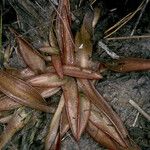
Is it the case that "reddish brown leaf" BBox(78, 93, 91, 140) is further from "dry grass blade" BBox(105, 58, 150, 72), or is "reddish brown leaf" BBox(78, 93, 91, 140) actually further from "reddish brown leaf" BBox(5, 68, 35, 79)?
"reddish brown leaf" BBox(5, 68, 35, 79)

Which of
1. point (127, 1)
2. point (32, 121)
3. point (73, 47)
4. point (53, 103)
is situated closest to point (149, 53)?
point (127, 1)

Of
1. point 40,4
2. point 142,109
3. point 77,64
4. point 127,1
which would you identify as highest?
point 40,4

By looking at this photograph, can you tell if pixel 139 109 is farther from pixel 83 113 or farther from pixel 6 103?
pixel 6 103

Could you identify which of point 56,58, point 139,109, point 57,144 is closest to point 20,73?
point 56,58

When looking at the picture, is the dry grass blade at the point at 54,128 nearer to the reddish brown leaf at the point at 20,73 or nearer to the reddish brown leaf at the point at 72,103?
the reddish brown leaf at the point at 72,103

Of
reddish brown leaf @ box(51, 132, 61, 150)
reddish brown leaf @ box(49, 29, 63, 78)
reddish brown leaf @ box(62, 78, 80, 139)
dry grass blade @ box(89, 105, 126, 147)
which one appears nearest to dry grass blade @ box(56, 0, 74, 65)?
reddish brown leaf @ box(49, 29, 63, 78)

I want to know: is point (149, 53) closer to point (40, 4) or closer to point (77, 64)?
point (77, 64)
